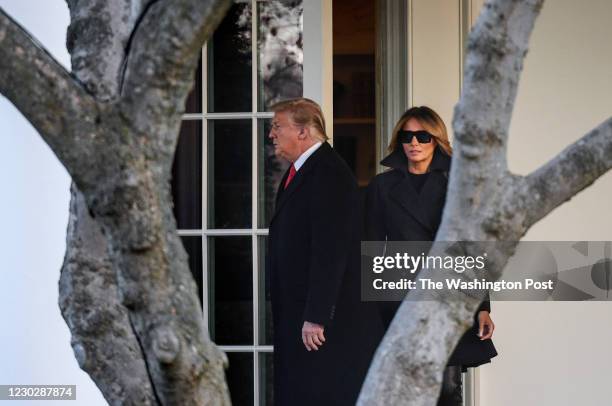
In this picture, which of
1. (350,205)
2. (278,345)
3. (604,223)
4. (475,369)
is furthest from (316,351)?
(604,223)

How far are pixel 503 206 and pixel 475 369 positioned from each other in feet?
9.17

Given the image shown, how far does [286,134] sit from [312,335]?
80 centimetres

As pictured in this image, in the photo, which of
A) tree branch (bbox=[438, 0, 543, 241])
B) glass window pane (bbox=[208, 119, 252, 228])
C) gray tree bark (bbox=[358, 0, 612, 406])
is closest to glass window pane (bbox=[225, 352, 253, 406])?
glass window pane (bbox=[208, 119, 252, 228])

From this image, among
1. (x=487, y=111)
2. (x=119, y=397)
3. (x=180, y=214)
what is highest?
(x=180, y=214)

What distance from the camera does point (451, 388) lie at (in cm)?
453

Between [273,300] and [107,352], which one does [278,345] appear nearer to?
[273,300]

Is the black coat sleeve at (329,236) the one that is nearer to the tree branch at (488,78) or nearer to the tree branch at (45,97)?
the tree branch at (488,78)

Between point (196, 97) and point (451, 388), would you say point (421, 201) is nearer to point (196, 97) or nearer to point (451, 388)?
point (451, 388)

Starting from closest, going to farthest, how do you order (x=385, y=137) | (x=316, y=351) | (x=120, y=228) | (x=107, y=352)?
(x=120, y=228) < (x=107, y=352) < (x=316, y=351) < (x=385, y=137)

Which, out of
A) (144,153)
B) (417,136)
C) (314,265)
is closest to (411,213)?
(417,136)

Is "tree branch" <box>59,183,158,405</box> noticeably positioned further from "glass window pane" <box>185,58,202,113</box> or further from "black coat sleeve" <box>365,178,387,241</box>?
"glass window pane" <box>185,58,202,113</box>

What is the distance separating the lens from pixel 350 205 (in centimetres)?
457

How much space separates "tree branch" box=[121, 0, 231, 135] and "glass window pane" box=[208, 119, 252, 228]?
282 cm

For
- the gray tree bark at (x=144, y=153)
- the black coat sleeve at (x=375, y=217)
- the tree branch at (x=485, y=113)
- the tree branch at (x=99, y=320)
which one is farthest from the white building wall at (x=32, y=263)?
the tree branch at (x=485, y=113)
